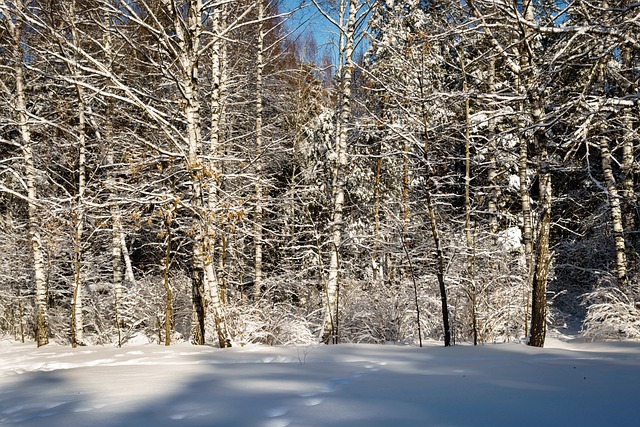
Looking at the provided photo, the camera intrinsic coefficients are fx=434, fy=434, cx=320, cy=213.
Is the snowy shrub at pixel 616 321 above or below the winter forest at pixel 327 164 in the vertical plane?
below

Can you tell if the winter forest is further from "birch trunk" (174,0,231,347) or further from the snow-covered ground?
the snow-covered ground

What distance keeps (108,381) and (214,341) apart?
4.51 m

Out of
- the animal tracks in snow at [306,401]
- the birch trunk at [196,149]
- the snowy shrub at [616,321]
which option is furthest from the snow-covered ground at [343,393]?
the snowy shrub at [616,321]

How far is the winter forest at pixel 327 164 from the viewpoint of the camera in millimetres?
5996

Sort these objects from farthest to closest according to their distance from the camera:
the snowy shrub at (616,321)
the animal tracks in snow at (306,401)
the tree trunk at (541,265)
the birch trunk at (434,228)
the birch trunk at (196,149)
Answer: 1. the snowy shrub at (616,321)
2. the birch trunk at (434,228)
3. the birch trunk at (196,149)
4. the tree trunk at (541,265)
5. the animal tracks in snow at (306,401)

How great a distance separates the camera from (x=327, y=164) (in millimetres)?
14555

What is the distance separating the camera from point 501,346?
5066 mm

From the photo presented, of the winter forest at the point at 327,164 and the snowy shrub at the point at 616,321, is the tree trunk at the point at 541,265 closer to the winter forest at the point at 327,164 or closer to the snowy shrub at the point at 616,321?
the winter forest at the point at 327,164

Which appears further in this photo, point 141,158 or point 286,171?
point 286,171

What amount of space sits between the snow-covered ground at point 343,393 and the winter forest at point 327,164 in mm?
2198

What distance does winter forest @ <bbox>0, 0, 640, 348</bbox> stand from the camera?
600 cm

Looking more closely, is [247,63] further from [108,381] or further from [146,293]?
[108,381]

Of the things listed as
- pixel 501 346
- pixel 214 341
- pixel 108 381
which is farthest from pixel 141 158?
pixel 501 346

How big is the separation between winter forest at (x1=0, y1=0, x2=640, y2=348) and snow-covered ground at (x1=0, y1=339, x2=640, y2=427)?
2.20 m
